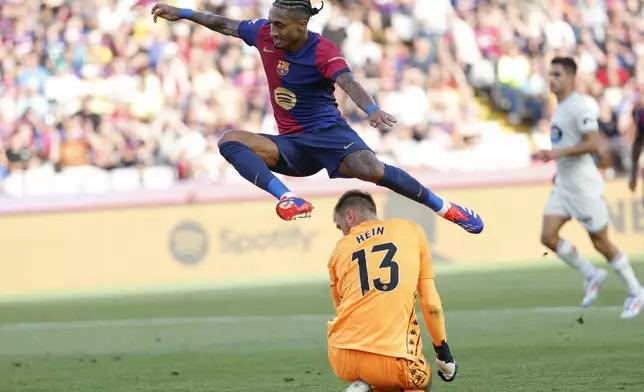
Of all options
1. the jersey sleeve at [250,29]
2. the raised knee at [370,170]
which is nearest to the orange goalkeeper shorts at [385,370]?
the raised knee at [370,170]

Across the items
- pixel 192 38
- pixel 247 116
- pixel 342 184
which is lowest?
pixel 342 184

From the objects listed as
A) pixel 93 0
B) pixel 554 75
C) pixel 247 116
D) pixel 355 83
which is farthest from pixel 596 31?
pixel 355 83

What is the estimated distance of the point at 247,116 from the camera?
20.1 metres

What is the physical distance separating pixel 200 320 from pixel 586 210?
14.1ft

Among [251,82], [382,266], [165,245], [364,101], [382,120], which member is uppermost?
[251,82]

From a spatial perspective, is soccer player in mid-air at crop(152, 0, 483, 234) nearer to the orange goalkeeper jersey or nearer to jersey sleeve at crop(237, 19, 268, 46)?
jersey sleeve at crop(237, 19, 268, 46)

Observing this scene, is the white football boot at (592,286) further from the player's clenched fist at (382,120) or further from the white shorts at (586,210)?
the player's clenched fist at (382,120)

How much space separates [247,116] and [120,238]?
12.0 feet

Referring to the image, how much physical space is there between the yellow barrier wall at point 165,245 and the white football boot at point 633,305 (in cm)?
624

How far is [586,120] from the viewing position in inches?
470

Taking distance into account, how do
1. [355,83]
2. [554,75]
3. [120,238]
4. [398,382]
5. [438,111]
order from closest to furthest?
1. [398,382]
2. [355,83]
3. [554,75]
4. [120,238]
5. [438,111]

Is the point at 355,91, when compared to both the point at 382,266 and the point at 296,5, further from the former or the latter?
the point at 382,266

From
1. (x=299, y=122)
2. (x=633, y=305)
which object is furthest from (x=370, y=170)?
(x=633, y=305)

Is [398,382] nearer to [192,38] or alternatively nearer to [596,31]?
[192,38]
